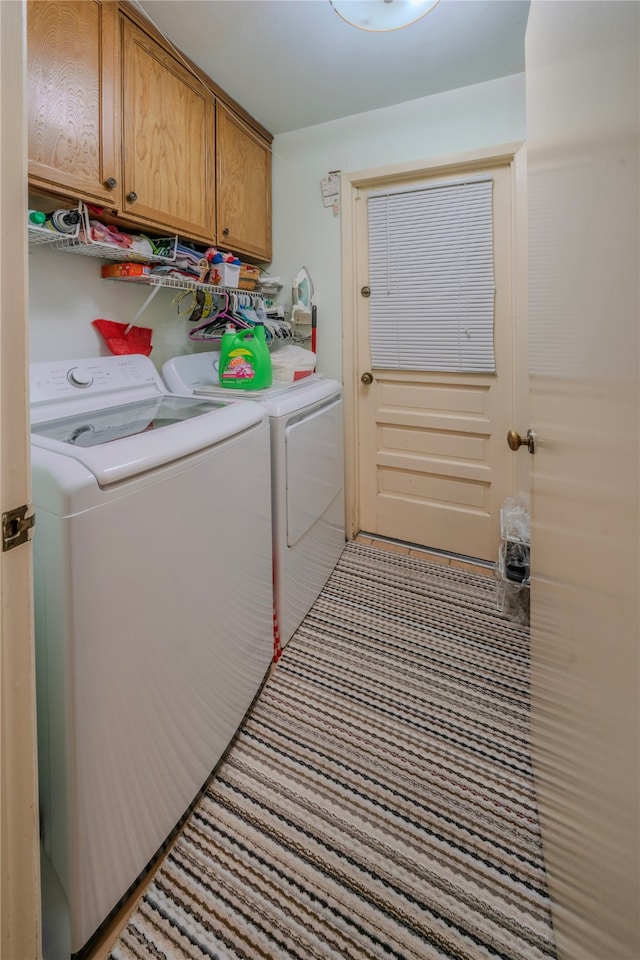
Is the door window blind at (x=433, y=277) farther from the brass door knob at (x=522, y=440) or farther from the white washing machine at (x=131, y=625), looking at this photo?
the white washing machine at (x=131, y=625)

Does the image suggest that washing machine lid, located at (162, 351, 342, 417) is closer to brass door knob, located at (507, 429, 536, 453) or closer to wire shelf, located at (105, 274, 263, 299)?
wire shelf, located at (105, 274, 263, 299)

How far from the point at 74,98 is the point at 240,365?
102cm

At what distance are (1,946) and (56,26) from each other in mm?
2198

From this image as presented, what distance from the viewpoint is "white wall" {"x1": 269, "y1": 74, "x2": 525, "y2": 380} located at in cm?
223

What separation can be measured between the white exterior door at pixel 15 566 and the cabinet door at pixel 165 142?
1.31 m

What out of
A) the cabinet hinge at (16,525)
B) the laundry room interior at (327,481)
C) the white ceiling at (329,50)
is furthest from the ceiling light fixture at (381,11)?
the cabinet hinge at (16,525)

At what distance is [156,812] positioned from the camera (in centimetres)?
107

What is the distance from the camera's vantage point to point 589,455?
0.70 m

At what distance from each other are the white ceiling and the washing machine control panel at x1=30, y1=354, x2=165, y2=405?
1.29m

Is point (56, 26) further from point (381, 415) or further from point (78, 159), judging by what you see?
point (381, 415)

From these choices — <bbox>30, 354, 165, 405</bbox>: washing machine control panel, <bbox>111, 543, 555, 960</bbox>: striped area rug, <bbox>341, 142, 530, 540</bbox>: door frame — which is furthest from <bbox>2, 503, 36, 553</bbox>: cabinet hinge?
<bbox>341, 142, 530, 540</bbox>: door frame

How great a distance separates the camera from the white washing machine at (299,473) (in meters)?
1.78

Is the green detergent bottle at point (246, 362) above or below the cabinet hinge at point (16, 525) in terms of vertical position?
above

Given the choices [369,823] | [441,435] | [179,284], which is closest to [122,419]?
[179,284]
